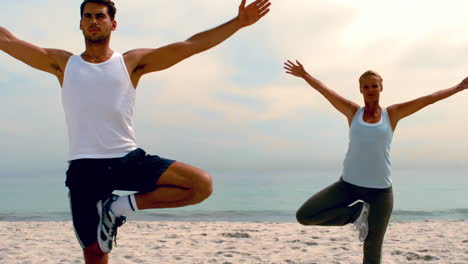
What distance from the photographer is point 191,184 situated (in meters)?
3.61

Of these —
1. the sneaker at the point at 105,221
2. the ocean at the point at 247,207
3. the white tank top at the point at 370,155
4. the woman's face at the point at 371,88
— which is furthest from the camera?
the ocean at the point at 247,207

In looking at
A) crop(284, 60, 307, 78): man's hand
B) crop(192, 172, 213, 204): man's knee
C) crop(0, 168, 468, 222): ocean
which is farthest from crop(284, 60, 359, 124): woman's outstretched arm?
crop(0, 168, 468, 222): ocean

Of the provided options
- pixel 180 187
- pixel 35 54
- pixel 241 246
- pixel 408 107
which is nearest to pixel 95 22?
pixel 35 54

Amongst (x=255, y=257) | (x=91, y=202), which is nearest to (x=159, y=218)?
(x=255, y=257)

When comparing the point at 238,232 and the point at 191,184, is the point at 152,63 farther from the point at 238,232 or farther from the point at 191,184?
the point at 238,232

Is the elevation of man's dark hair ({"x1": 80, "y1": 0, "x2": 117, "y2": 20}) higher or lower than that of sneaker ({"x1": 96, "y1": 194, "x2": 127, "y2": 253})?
higher

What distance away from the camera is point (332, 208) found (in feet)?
19.1

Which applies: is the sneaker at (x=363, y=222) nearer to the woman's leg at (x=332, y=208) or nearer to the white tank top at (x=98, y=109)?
the woman's leg at (x=332, y=208)

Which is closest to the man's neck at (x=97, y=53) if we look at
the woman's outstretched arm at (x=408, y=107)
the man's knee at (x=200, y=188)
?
the man's knee at (x=200, y=188)

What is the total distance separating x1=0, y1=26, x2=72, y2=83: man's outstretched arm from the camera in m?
4.01

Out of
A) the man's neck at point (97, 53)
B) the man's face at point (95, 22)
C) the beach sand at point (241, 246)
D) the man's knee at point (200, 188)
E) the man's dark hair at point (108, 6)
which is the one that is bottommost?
the beach sand at point (241, 246)

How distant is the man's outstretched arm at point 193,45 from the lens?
12.9 ft

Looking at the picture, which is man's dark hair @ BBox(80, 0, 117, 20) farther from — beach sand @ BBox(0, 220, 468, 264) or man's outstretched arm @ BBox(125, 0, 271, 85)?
beach sand @ BBox(0, 220, 468, 264)

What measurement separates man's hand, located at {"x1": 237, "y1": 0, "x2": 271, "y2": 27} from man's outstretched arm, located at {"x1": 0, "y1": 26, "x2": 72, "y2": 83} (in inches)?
61.4
